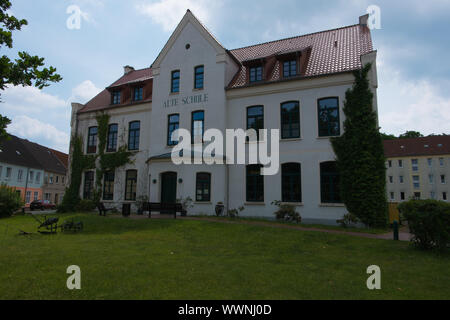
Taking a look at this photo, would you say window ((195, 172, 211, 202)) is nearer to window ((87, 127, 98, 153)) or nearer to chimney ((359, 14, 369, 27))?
window ((87, 127, 98, 153))

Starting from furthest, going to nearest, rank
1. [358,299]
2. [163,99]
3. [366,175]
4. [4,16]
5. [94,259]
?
[163,99]
[366,175]
[94,259]
[4,16]
[358,299]

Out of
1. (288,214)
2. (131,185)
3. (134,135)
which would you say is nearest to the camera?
(288,214)

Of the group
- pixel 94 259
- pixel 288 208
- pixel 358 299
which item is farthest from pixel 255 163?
pixel 358 299

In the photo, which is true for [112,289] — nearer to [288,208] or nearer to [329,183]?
[288,208]

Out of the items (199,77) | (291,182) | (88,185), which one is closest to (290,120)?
(291,182)

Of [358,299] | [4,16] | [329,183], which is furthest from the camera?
[329,183]

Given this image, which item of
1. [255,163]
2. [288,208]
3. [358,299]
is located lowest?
[358,299]

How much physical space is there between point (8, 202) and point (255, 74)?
18.2m

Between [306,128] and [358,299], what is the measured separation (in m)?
12.5

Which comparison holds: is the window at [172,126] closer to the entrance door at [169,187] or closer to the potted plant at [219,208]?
the entrance door at [169,187]

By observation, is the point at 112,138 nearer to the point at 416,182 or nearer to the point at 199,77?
the point at 199,77

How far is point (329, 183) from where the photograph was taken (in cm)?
1533

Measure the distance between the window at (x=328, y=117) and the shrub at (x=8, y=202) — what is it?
20123mm

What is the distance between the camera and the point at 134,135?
21625 millimetres
